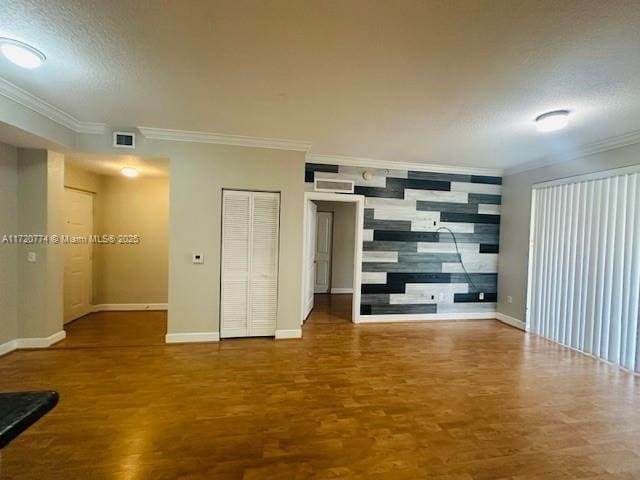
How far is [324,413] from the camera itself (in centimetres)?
245

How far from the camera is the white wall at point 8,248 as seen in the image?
3387mm

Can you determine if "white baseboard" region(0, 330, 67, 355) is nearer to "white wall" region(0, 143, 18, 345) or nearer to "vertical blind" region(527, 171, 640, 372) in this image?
"white wall" region(0, 143, 18, 345)

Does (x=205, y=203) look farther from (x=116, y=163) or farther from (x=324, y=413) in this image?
(x=324, y=413)

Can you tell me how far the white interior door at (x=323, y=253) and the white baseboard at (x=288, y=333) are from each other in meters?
3.41

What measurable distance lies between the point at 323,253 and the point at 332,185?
316 centimetres

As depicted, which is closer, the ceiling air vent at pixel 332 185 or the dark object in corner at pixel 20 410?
the dark object in corner at pixel 20 410

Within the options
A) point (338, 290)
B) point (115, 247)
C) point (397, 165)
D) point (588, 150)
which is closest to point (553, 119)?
point (588, 150)

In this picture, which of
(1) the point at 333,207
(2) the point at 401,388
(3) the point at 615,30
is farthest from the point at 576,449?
(1) the point at 333,207

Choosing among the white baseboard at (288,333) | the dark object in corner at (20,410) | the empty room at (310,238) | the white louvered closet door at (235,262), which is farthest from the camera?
the white baseboard at (288,333)

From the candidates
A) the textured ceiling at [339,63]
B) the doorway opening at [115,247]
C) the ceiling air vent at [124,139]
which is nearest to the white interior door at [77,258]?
the doorway opening at [115,247]

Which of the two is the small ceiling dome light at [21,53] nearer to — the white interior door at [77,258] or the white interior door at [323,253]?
the white interior door at [77,258]

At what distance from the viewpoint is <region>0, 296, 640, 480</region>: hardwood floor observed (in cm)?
190

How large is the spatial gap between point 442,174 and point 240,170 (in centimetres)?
344

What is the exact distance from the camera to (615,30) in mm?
1696
